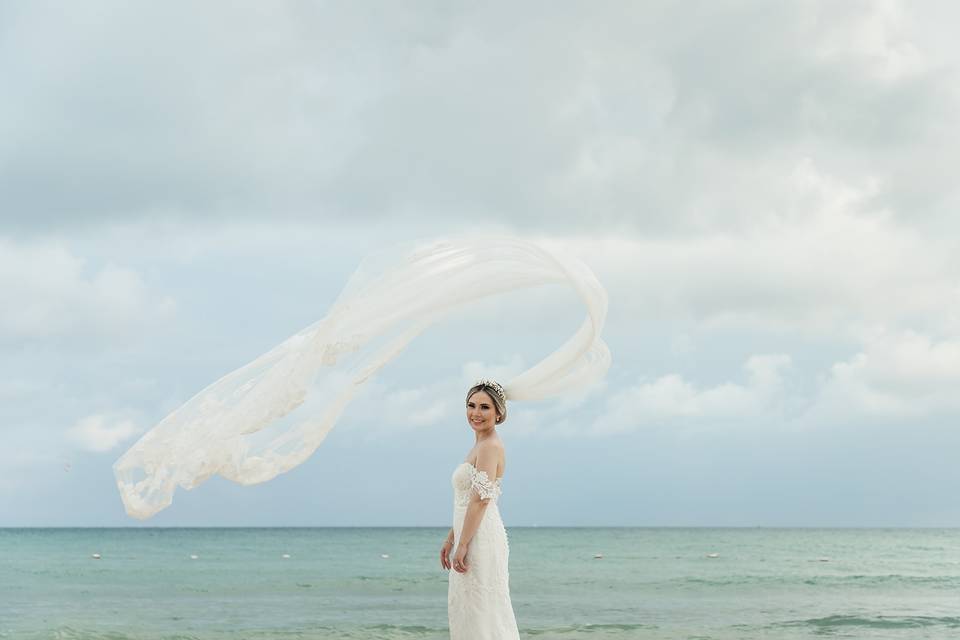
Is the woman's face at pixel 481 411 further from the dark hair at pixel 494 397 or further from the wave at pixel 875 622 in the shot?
the wave at pixel 875 622

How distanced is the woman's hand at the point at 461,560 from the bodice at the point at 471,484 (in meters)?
0.27

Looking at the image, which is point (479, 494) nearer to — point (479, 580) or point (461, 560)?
point (461, 560)

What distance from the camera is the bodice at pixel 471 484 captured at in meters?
6.68

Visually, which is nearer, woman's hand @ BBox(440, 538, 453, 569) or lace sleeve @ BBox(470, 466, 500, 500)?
lace sleeve @ BBox(470, 466, 500, 500)

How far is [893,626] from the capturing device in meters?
17.5

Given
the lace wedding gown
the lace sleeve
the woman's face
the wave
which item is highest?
the woman's face

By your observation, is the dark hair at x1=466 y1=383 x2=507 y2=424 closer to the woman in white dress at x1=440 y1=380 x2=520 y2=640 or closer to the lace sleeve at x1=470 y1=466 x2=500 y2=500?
the woman in white dress at x1=440 y1=380 x2=520 y2=640

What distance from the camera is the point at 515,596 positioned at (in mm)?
23422

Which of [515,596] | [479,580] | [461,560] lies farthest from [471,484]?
[515,596]

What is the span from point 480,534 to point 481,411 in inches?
30.2

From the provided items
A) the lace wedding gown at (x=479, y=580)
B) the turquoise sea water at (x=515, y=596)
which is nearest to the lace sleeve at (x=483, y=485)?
the lace wedding gown at (x=479, y=580)

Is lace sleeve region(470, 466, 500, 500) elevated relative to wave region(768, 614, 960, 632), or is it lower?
elevated

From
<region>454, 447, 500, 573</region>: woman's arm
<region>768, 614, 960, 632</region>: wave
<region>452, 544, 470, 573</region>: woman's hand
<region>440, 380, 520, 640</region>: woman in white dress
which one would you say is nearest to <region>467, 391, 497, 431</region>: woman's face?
<region>440, 380, 520, 640</region>: woman in white dress

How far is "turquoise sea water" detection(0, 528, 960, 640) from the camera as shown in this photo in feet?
56.9
